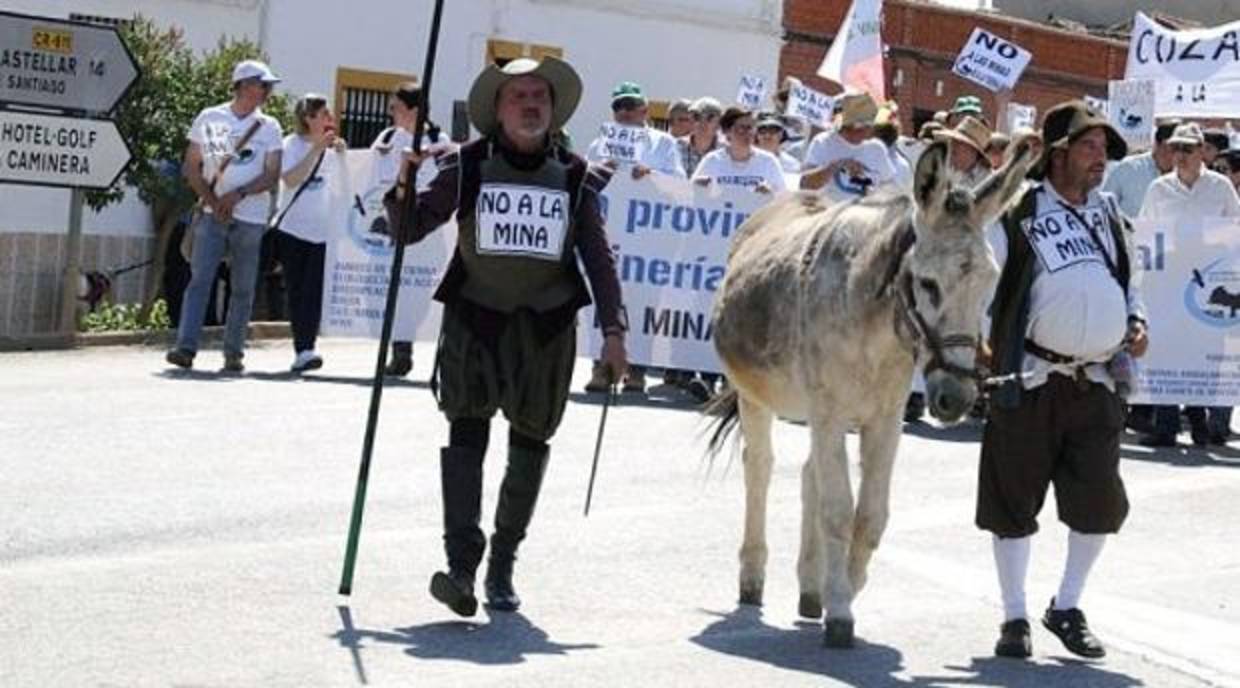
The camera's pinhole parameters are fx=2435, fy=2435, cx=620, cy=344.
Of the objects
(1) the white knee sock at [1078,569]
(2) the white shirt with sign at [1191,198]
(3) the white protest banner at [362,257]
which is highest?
(2) the white shirt with sign at [1191,198]

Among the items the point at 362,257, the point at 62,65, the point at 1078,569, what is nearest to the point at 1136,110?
the point at 362,257

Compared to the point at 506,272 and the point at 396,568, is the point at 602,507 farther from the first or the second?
the point at 506,272

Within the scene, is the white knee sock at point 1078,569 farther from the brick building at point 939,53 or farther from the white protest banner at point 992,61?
the brick building at point 939,53

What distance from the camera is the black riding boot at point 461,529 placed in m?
8.66

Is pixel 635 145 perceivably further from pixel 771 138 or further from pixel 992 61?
pixel 992 61

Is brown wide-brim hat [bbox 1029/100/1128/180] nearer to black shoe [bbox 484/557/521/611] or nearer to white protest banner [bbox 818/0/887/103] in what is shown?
black shoe [bbox 484/557/521/611]

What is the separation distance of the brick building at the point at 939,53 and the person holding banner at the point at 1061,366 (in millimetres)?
26434

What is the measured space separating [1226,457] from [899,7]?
2287 centimetres

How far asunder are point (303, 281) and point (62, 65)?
2664mm

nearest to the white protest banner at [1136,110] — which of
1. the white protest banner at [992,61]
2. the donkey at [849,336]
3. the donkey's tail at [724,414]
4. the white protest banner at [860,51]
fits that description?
the white protest banner at [860,51]

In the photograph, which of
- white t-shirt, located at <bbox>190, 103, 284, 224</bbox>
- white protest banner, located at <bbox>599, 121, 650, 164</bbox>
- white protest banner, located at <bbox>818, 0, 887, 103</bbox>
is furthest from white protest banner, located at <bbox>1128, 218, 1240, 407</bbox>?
white protest banner, located at <bbox>818, 0, 887, 103</bbox>

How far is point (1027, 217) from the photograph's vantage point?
882 centimetres

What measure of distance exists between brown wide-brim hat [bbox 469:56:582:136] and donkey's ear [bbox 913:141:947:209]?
1438 millimetres

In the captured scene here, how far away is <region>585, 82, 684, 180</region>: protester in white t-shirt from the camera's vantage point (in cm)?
1784
